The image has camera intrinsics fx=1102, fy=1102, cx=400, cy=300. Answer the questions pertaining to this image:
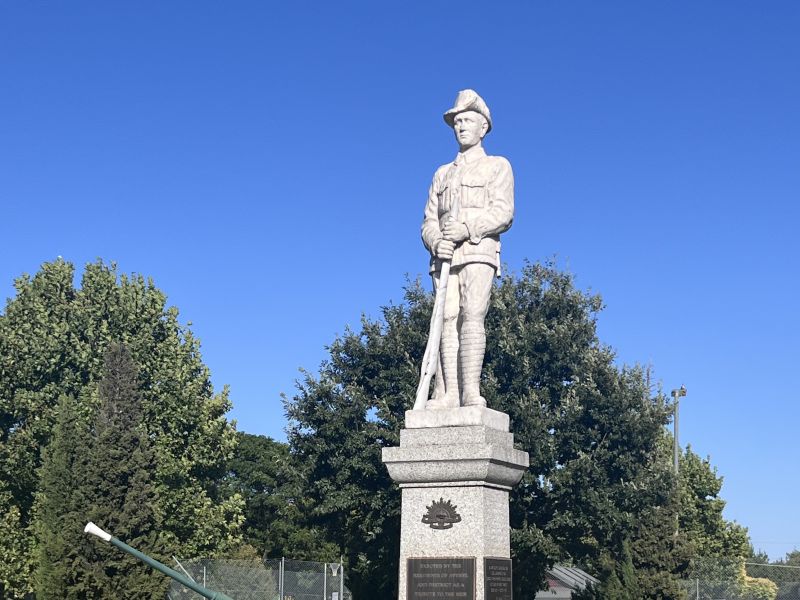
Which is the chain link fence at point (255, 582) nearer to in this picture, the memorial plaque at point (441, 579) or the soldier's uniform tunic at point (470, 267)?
the soldier's uniform tunic at point (470, 267)

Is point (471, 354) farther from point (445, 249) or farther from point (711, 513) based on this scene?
point (711, 513)

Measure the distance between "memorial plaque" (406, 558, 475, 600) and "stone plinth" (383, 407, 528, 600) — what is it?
15mm

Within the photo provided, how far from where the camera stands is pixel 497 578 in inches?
471

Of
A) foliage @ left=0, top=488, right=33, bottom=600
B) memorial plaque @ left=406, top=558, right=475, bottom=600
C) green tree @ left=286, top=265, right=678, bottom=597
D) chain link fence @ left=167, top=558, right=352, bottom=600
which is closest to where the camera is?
memorial plaque @ left=406, top=558, right=475, bottom=600

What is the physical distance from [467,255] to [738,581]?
2991cm

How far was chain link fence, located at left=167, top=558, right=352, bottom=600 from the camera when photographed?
104ft

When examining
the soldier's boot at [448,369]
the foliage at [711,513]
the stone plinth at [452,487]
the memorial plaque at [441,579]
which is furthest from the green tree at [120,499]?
the foliage at [711,513]

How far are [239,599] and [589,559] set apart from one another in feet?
33.1

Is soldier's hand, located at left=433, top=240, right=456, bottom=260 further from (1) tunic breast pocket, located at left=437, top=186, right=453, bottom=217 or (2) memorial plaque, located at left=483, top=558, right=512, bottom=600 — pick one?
(2) memorial plaque, located at left=483, top=558, right=512, bottom=600

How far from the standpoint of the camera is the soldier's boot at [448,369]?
42.0 ft

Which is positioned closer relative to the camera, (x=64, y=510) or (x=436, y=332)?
(x=436, y=332)

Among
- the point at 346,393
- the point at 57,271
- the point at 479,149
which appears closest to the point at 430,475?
the point at 479,149

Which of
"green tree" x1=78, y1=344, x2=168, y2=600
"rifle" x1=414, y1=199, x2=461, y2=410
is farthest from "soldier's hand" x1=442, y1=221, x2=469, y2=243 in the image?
"green tree" x1=78, y1=344, x2=168, y2=600

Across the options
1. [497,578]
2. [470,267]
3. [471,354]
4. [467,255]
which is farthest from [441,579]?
[467,255]
